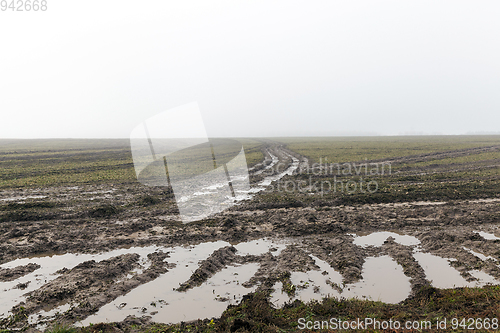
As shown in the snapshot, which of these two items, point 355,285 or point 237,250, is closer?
point 355,285

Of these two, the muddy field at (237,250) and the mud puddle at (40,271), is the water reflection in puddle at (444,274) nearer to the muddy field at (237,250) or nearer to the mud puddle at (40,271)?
the muddy field at (237,250)

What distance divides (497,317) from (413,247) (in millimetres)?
4758

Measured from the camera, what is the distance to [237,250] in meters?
9.32

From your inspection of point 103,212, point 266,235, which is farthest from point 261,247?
point 103,212

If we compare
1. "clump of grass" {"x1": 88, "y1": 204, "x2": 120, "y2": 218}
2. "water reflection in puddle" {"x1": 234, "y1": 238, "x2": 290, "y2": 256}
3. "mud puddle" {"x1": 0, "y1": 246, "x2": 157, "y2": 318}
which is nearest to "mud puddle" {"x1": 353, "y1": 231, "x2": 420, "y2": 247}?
"water reflection in puddle" {"x1": 234, "y1": 238, "x2": 290, "y2": 256}

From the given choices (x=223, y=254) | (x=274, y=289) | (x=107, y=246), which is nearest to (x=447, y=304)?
(x=274, y=289)

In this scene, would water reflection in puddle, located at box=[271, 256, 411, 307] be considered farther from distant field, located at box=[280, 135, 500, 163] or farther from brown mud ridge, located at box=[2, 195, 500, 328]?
distant field, located at box=[280, 135, 500, 163]

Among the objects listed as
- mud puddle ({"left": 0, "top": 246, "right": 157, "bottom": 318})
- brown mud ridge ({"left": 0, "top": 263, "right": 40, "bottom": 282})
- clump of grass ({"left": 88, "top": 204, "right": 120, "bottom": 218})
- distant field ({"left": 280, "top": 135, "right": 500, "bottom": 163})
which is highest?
distant field ({"left": 280, "top": 135, "right": 500, "bottom": 163})

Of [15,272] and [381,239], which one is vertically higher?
[15,272]

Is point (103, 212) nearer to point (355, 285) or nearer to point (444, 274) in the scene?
point (355, 285)

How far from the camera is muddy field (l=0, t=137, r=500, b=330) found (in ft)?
21.1

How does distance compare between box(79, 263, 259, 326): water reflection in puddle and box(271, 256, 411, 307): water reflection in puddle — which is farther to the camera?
box(271, 256, 411, 307): water reflection in puddle

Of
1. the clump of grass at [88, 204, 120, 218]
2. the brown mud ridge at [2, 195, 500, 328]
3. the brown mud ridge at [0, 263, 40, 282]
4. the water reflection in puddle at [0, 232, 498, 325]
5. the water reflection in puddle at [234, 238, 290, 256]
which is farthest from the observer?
the clump of grass at [88, 204, 120, 218]

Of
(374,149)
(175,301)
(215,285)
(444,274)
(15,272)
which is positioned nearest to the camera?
(175,301)
